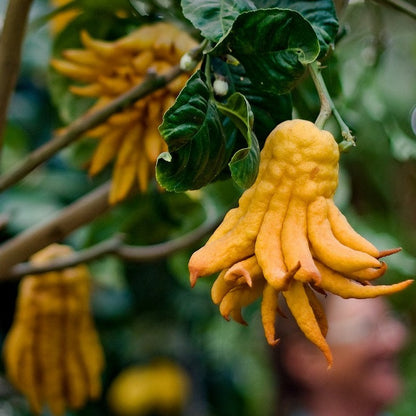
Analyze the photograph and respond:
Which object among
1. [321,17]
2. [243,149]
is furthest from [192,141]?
[321,17]

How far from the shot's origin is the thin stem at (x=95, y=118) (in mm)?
750

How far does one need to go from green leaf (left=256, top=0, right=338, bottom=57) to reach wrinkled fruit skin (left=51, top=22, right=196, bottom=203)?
0.20m

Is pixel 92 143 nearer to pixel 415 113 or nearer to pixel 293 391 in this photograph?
pixel 415 113

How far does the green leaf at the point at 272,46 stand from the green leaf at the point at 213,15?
0.01 metres

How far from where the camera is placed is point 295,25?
1.78ft

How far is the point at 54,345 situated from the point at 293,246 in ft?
2.34

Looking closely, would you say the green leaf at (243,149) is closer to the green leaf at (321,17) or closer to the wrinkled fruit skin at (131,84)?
the green leaf at (321,17)

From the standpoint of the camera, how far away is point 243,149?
50 cm

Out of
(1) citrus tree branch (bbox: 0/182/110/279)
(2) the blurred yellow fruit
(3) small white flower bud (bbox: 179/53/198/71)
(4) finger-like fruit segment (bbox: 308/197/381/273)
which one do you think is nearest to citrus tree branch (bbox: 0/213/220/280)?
(1) citrus tree branch (bbox: 0/182/110/279)

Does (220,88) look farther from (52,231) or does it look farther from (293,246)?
(52,231)

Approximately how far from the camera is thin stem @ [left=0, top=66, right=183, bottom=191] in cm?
75

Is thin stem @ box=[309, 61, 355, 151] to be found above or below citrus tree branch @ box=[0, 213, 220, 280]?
above

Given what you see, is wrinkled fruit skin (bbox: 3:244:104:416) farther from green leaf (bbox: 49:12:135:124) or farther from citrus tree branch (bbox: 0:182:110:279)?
green leaf (bbox: 49:12:135:124)

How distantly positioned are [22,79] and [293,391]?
5.61 ft
